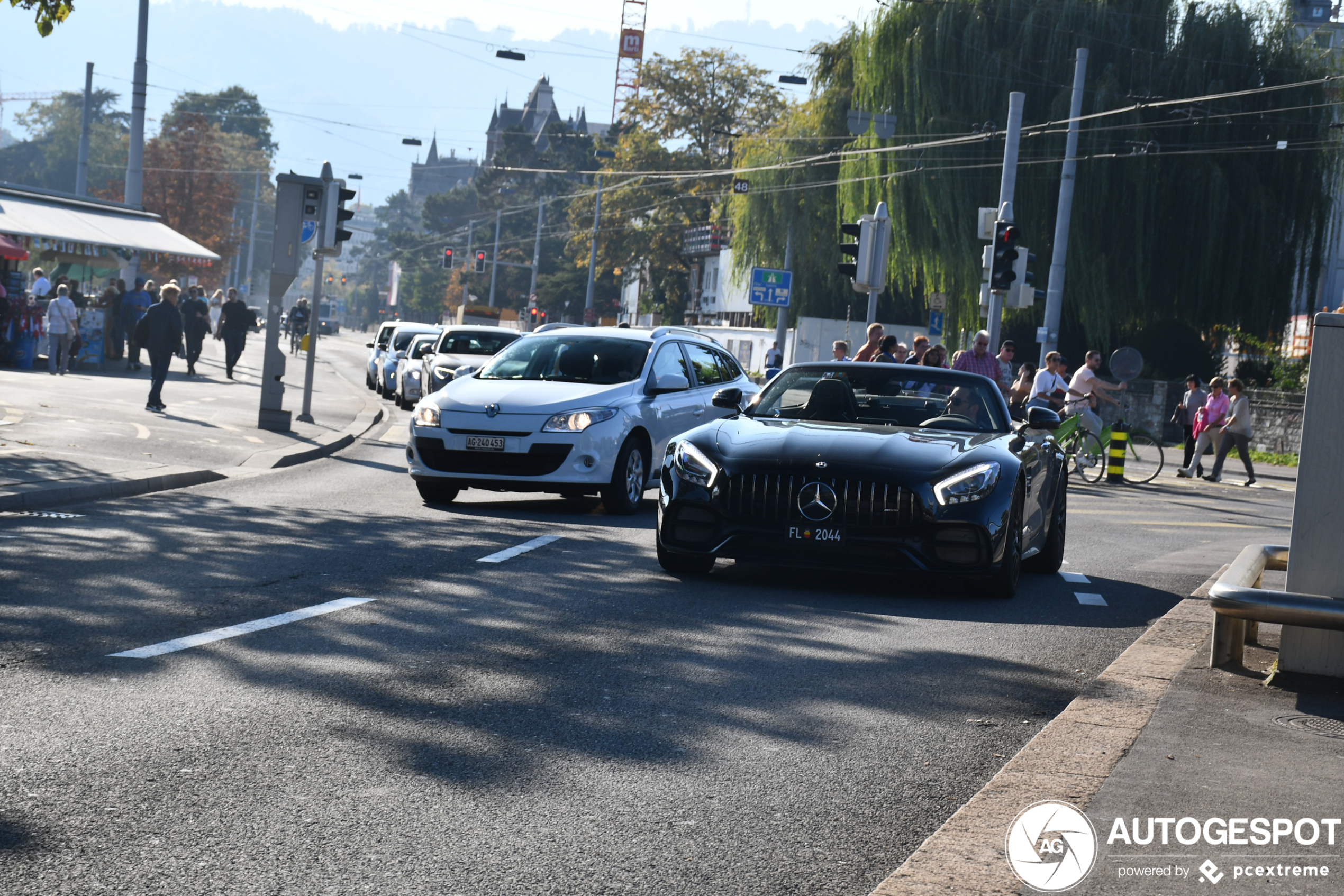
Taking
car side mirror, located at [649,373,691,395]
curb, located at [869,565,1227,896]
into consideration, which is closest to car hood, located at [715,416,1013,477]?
curb, located at [869,565,1227,896]

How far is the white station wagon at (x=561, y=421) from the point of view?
1326cm

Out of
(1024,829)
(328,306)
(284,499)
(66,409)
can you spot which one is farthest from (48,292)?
(328,306)

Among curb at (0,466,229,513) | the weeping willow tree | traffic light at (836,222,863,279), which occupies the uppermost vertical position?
the weeping willow tree

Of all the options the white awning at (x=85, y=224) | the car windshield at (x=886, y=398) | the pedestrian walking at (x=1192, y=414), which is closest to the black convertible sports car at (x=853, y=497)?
the car windshield at (x=886, y=398)

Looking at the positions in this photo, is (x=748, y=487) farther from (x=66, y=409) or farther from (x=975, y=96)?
(x=975, y=96)

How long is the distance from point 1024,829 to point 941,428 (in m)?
6.32

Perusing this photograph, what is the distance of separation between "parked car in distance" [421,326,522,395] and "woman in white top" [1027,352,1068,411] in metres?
8.95

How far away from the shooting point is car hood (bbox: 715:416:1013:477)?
30.1ft

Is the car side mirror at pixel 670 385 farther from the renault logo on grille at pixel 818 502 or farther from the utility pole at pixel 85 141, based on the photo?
the utility pole at pixel 85 141

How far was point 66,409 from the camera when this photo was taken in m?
20.8

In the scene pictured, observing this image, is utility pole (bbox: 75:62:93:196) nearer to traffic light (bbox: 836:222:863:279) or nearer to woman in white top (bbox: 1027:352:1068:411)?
traffic light (bbox: 836:222:863:279)

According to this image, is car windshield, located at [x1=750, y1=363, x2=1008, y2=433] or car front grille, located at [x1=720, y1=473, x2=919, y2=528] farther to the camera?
car windshield, located at [x1=750, y1=363, x2=1008, y2=433]

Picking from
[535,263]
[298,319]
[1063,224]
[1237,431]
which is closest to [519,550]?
[1237,431]

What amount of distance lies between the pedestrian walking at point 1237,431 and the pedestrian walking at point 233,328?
64.8ft
